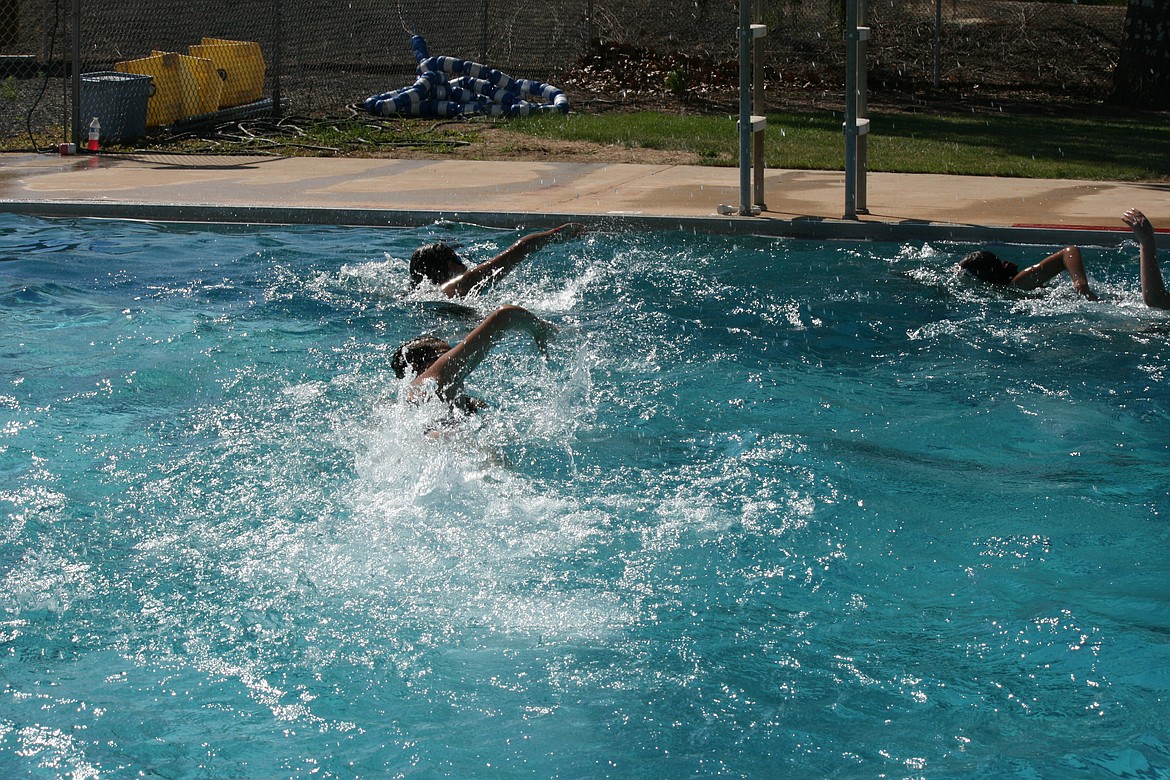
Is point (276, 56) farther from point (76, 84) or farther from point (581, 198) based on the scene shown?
point (581, 198)

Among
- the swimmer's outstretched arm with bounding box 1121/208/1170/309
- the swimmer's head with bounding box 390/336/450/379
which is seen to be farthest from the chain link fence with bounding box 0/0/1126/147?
the swimmer's outstretched arm with bounding box 1121/208/1170/309

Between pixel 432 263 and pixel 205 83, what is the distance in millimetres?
11164

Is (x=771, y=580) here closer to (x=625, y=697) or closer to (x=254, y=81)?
(x=625, y=697)

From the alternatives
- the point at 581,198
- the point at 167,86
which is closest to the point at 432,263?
the point at 581,198

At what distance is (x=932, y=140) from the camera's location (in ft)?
52.5

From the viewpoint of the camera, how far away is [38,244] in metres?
11.1

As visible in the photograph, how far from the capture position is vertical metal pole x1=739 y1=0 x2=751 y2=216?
1098cm

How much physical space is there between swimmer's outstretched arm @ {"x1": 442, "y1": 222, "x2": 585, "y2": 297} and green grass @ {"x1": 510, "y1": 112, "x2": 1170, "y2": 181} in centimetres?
634

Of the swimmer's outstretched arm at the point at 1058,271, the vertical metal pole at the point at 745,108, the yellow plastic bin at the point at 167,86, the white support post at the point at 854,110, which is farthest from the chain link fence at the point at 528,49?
the swimmer's outstretched arm at the point at 1058,271

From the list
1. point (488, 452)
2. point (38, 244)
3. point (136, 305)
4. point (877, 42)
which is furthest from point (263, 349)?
point (877, 42)

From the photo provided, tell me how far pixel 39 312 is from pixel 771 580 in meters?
6.40

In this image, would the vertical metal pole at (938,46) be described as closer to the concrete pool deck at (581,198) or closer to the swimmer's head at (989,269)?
the concrete pool deck at (581,198)

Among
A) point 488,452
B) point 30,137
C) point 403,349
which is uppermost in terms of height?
point 30,137

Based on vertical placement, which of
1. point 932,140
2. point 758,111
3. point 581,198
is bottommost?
point 581,198
